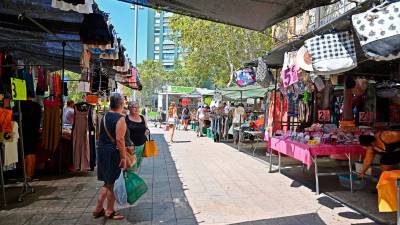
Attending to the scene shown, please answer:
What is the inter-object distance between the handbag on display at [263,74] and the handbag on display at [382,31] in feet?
19.8

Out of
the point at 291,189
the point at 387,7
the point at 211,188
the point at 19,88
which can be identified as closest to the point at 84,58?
the point at 19,88

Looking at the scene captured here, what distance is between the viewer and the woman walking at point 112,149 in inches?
213

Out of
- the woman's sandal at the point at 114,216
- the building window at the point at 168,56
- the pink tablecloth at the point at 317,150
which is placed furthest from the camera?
the building window at the point at 168,56

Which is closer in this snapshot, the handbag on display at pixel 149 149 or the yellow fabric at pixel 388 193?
the yellow fabric at pixel 388 193

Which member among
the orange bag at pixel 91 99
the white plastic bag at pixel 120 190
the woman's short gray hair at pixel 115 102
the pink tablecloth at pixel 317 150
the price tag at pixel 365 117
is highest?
the orange bag at pixel 91 99

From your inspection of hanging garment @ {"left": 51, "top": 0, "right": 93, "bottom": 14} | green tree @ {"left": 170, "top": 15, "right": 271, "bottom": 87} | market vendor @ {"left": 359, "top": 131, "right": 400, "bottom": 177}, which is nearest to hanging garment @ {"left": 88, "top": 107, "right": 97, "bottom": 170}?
hanging garment @ {"left": 51, "top": 0, "right": 93, "bottom": 14}

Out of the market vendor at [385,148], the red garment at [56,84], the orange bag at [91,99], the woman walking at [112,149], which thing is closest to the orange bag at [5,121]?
the woman walking at [112,149]

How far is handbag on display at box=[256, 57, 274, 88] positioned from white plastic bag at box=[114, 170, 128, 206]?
5895mm

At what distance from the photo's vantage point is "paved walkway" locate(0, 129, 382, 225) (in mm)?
5750

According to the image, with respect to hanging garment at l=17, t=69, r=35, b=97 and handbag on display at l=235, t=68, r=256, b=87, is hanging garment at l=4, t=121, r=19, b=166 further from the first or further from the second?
handbag on display at l=235, t=68, r=256, b=87

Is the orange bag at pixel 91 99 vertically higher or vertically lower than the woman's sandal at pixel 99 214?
higher

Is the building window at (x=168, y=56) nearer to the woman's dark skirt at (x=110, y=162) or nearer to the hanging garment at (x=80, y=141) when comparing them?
the hanging garment at (x=80, y=141)

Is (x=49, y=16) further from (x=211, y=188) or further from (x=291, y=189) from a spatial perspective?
(x=291, y=189)

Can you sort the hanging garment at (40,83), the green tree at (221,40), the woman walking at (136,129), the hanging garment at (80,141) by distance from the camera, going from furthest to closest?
the green tree at (221,40) → the hanging garment at (40,83) → the hanging garment at (80,141) → the woman walking at (136,129)
